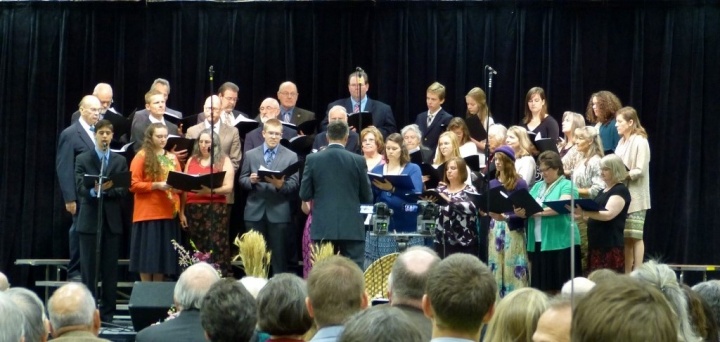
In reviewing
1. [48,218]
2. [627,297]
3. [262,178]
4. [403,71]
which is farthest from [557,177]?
[627,297]

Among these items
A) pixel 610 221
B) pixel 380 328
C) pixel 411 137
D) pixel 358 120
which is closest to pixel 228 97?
pixel 358 120

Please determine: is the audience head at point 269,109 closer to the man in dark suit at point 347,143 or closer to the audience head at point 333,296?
the man in dark suit at point 347,143

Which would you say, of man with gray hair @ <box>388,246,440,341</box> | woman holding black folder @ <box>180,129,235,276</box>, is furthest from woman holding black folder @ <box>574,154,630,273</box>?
man with gray hair @ <box>388,246,440,341</box>

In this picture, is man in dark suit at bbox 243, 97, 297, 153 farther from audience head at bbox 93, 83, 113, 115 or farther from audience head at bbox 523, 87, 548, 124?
audience head at bbox 523, 87, 548, 124

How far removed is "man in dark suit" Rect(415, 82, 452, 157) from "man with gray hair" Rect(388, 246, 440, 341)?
664 centimetres

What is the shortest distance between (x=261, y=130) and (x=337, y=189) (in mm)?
1751

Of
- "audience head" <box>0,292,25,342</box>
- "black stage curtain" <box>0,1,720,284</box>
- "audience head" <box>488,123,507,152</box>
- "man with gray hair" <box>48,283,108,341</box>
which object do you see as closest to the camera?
"audience head" <box>0,292,25,342</box>

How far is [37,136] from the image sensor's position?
37.6 feet

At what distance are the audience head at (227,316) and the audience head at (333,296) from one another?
31 cm

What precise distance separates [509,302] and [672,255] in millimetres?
8003

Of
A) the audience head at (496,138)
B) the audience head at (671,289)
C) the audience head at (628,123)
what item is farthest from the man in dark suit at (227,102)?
the audience head at (671,289)

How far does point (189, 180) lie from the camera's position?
9000mm

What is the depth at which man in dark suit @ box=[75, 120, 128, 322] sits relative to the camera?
923 cm

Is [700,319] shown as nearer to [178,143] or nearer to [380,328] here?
[380,328]
